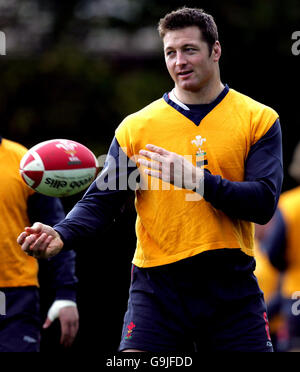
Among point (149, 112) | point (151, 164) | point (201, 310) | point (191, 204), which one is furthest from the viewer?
point (149, 112)

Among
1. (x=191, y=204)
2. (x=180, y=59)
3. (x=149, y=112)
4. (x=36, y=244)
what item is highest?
(x=180, y=59)

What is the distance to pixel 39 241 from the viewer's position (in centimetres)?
425

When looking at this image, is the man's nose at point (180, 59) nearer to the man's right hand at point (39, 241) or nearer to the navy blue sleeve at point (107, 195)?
the navy blue sleeve at point (107, 195)

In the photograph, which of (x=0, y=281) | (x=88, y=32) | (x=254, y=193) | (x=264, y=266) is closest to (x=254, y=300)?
(x=254, y=193)

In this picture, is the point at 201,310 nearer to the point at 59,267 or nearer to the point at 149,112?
the point at 149,112

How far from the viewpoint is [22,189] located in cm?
555

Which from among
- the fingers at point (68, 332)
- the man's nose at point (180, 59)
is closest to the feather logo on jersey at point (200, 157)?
the man's nose at point (180, 59)

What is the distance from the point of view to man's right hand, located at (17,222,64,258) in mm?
4242

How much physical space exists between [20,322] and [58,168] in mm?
1444

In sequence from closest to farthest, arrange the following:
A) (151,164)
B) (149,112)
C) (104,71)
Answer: (151,164), (149,112), (104,71)

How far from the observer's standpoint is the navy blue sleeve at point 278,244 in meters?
5.54

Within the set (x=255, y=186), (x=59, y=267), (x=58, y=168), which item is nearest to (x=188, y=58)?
(x=255, y=186)

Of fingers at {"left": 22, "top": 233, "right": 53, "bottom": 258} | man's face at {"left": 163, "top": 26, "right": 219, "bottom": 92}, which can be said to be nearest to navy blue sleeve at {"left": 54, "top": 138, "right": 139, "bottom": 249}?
fingers at {"left": 22, "top": 233, "right": 53, "bottom": 258}

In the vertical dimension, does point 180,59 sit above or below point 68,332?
above
